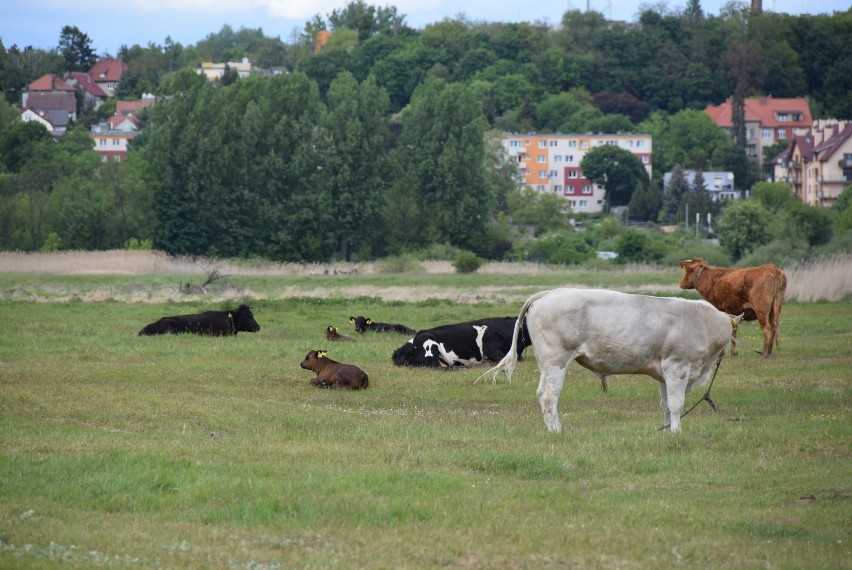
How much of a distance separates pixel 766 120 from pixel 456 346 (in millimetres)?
171024

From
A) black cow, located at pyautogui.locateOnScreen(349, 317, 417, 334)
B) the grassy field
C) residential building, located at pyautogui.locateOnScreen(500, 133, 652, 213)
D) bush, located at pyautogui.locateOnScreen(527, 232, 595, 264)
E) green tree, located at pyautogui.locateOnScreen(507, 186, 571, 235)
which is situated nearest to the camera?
the grassy field

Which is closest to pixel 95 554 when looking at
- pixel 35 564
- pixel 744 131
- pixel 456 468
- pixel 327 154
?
pixel 35 564

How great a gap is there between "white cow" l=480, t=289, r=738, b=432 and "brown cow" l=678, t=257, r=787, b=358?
8.68 meters

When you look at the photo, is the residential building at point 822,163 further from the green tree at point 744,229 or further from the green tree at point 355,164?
the green tree at point 355,164

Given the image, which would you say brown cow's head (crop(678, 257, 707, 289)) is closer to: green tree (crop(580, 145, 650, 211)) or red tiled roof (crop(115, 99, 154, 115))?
green tree (crop(580, 145, 650, 211))

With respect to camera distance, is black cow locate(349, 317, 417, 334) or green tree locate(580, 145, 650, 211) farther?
green tree locate(580, 145, 650, 211)

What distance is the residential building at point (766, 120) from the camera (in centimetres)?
18600

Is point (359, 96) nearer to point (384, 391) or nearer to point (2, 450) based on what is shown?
point (384, 391)

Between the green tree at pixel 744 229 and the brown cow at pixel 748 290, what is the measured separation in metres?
50.9

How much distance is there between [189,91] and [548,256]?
24.2 meters

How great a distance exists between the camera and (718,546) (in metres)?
11.3

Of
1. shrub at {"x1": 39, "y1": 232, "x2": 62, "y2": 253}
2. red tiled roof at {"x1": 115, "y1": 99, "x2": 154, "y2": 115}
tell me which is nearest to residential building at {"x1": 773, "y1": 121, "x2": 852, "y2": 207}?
shrub at {"x1": 39, "y1": 232, "x2": 62, "y2": 253}

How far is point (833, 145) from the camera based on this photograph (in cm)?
12875

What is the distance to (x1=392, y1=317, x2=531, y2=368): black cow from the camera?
24312mm
